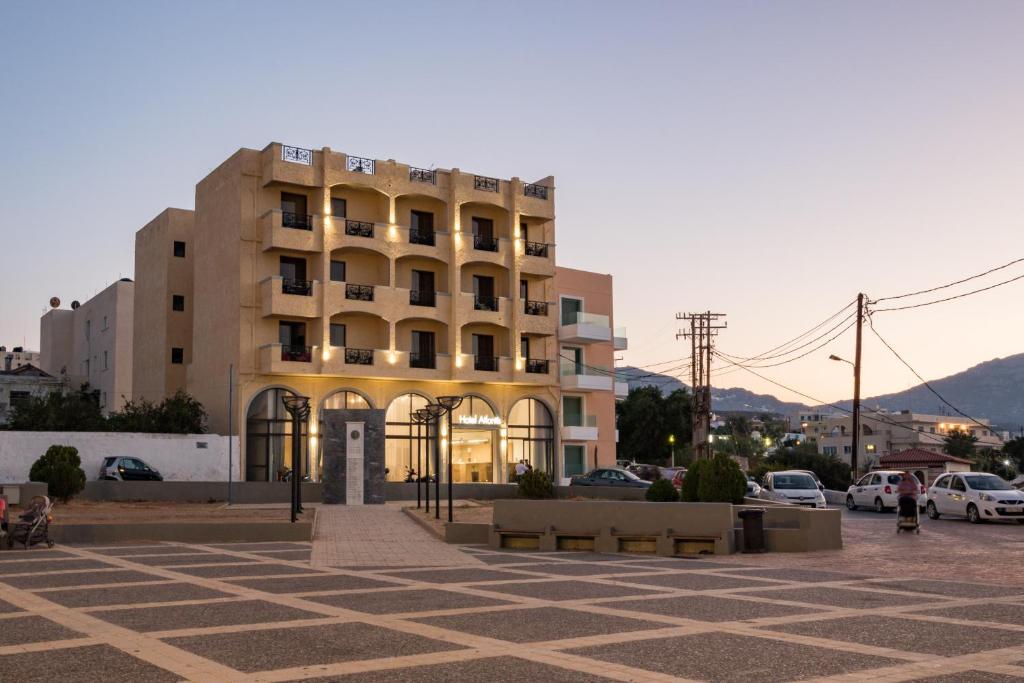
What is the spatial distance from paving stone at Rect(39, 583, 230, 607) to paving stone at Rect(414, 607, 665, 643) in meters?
3.91

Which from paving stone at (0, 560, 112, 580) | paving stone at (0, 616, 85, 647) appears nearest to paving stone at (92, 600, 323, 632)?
paving stone at (0, 616, 85, 647)

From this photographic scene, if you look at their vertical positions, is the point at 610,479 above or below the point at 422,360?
below

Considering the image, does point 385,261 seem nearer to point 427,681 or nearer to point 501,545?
point 501,545

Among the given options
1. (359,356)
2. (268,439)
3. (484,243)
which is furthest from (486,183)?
(268,439)

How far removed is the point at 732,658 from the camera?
9594 millimetres

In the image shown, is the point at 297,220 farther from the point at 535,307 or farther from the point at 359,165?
the point at 535,307

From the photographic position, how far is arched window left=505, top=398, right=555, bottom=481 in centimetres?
5578

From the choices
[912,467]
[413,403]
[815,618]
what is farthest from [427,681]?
[912,467]

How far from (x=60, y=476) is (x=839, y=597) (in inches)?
1039

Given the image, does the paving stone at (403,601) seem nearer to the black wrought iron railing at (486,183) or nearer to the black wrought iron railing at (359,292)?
the black wrought iron railing at (359,292)

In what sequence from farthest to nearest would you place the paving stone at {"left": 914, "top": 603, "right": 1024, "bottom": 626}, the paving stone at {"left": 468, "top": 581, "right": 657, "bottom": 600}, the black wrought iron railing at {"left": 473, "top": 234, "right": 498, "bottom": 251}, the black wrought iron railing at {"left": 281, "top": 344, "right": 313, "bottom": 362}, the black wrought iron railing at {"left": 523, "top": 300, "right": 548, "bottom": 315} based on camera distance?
1. the black wrought iron railing at {"left": 523, "top": 300, "right": 548, "bottom": 315}
2. the black wrought iron railing at {"left": 473, "top": 234, "right": 498, "bottom": 251}
3. the black wrought iron railing at {"left": 281, "top": 344, "right": 313, "bottom": 362}
4. the paving stone at {"left": 468, "top": 581, "right": 657, "bottom": 600}
5. the paving stone at {"left": 914, "top": 603, "right": 1024, "bottom": 626}

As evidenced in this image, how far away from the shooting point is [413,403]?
52.6m

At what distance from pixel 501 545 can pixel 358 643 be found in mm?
13812

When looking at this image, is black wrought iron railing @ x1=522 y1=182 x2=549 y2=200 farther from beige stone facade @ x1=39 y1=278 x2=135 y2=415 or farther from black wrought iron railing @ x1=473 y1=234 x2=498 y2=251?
beige stone facade @ x1=39 y1=278 x2=135 y2=415
